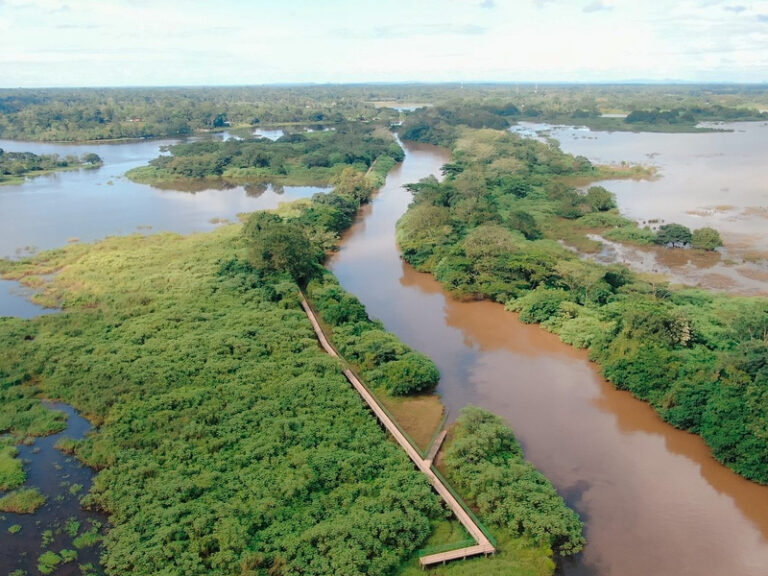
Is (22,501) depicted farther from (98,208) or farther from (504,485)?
(98,208)

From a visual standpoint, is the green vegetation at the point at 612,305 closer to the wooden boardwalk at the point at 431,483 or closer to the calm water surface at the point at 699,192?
the calm water surface at the point at 699,192

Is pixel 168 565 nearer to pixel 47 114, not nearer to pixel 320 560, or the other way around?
pixel 320 560

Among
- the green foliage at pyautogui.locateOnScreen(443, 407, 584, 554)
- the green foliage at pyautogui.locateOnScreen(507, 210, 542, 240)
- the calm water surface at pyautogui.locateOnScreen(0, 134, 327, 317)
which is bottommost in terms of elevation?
the green foliage at pyautogui.locateOnScreen(443, 407, 584, 554)

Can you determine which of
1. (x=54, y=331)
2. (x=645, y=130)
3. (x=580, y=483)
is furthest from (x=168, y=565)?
(x=645, y=130)

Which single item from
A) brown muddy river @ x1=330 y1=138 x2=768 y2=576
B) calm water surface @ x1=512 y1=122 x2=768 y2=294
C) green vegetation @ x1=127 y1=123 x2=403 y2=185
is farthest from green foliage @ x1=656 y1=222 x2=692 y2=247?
green vegetation @ x1=127 y1=123 x2=403 y2=185

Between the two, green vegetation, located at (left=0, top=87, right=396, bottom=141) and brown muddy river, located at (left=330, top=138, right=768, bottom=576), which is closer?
brown muddy river, located at (left=330, top=138, right=768, bottom=576)

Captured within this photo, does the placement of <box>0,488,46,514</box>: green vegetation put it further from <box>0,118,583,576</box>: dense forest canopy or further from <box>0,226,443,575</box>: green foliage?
<box>0,226,443,575</box>: green foliage
